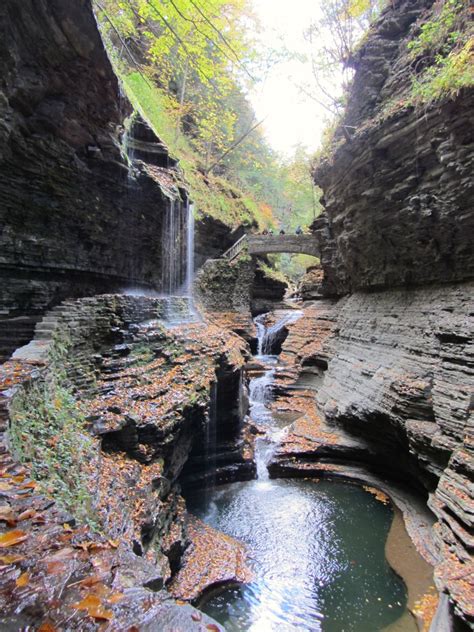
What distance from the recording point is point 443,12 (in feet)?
30.6

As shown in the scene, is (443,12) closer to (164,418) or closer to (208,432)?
(164,418)

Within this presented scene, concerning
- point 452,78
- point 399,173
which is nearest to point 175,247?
point 399,173

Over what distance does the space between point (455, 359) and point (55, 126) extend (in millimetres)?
12834

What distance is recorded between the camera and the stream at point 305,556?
6.09 meters

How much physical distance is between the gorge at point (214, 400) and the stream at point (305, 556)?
1.9 inches

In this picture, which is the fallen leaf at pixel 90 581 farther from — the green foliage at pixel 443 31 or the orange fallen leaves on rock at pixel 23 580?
the green foliage at pixel 443 31

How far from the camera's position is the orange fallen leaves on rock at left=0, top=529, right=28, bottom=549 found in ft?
7.81

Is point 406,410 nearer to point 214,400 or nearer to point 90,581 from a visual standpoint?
point 214,400

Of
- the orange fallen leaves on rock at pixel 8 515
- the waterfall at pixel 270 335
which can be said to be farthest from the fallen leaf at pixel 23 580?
the waterfall at pixel 270 335

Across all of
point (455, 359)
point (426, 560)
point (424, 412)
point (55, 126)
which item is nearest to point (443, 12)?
point (455, 359)

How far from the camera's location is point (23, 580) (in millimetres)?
2045

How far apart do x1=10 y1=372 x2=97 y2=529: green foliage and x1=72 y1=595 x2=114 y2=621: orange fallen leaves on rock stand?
6.71ft

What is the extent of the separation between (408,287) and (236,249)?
15.8m

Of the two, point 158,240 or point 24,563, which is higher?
point 158,240
